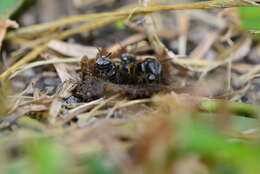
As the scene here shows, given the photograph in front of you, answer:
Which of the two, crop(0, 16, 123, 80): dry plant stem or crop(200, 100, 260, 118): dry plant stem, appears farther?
crop(0, 16, 123, 80): dry plant stem

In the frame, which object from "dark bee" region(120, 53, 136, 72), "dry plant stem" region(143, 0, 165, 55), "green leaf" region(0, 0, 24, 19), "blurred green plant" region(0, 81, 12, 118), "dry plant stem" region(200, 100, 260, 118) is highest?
"green leaf" region(0, 0, 24, 19)

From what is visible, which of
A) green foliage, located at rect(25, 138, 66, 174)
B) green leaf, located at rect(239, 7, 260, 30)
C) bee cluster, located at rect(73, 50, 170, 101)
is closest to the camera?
green foliage, located at rect(25, 138, 66, 174)

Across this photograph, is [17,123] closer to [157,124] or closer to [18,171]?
[18,171]

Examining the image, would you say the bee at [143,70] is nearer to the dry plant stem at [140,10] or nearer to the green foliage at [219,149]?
the dry plant stem at [140,10]

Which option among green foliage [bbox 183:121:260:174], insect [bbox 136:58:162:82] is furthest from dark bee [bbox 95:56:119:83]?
green foliage [bbox 183:121:260:174]

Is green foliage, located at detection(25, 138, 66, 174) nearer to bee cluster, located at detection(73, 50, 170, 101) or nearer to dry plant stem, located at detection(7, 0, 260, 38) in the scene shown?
bee cluster, located at detection(73, 50, 170, 101)

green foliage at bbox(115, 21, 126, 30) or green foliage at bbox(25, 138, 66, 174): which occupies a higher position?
green foliage at bbox(115, 21, 126, 30)

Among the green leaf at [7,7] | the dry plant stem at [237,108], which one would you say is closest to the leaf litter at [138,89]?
the dry plant stem at [237,108]
